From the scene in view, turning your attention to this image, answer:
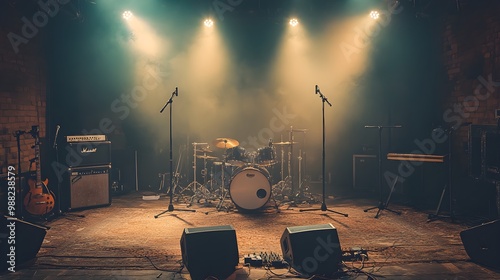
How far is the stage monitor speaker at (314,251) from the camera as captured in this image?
12.6 ft

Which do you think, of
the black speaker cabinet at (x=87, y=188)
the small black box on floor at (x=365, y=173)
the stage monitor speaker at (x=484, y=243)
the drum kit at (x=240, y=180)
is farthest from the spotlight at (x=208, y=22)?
the stage monitor speaker at (x=484, y=243)

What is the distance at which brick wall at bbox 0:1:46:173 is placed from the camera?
6.08 meters

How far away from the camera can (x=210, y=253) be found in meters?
3.76

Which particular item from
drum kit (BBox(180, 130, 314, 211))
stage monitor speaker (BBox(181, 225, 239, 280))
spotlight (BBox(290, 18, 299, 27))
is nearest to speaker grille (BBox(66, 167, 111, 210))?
drum kit (BBox(180, 130, 314, 211))

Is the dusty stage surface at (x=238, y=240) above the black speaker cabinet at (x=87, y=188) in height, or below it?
below

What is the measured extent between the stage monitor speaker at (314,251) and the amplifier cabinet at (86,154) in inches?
182

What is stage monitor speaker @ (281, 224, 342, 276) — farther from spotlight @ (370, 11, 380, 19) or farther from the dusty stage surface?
spotlight @ (370, 11, 380, 19)

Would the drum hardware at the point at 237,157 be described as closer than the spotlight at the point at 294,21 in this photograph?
Yes

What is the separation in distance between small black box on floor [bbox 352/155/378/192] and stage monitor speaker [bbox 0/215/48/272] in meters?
6.28

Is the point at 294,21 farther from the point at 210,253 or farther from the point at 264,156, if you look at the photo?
the point at 210,253

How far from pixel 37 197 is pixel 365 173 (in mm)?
6134

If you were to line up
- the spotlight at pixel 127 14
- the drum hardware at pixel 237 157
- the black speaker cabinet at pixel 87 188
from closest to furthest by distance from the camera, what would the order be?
the black speaker cabinet at pixel 87 188 → the drum hardware at pixel 237 157 → the spotlight at pixel 127 14

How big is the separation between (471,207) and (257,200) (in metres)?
3.44

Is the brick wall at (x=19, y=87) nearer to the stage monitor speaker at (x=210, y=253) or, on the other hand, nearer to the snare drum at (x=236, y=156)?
the snare drum at (x=236, y=156)
